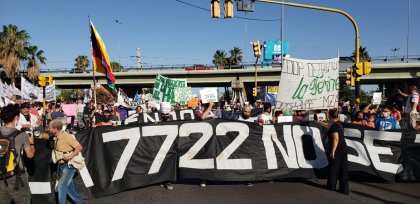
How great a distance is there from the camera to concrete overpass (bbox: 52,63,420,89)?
3738 cm

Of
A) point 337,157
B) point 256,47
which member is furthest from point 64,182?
point 256,47

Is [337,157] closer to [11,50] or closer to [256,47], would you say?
[256,47]

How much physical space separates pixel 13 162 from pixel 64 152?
3.53 ft

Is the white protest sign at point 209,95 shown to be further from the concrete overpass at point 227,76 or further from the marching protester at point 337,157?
the concrete overpass at point 227,76

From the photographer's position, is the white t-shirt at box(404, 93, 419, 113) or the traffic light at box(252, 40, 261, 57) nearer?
the white t-shirt at box(404, 93, 419, 113)

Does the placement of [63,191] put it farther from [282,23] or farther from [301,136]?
[282,23]

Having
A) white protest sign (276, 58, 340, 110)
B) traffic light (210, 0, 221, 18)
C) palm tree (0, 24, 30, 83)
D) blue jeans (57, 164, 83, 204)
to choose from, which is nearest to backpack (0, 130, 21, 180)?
blue jeans (57, 164, 83, 204)

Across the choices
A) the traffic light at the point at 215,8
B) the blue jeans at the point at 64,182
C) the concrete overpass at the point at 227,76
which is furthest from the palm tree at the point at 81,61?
the blue jeans at the point at 64,182

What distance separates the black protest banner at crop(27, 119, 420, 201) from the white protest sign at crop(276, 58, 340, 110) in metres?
0.84

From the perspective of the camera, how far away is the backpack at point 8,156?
14.8 feet

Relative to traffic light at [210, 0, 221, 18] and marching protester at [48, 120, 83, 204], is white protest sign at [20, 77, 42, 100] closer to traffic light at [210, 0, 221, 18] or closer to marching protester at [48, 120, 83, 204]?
traffic light at [210, 0, 221, 18]

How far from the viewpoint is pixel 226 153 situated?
295 inches

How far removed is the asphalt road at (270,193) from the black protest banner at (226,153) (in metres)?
0.19

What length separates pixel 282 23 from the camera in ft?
137
